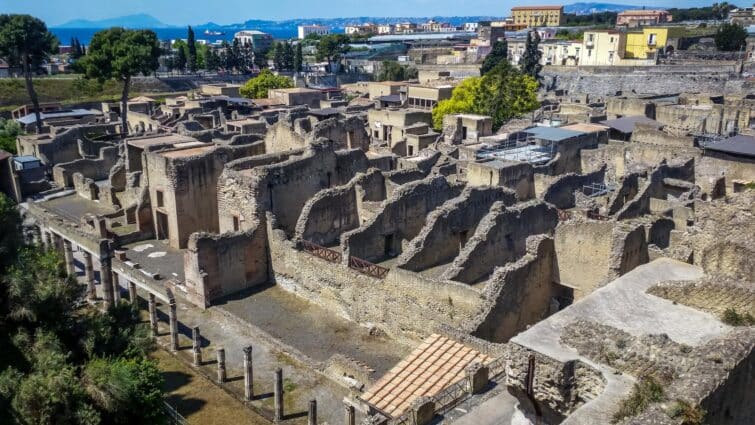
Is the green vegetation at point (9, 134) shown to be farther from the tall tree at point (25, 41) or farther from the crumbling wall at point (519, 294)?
the crumbling wall at point (519, 294)

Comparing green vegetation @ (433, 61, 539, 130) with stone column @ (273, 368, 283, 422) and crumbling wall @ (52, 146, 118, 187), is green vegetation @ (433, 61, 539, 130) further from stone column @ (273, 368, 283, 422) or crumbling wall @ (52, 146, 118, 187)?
stone column @ (273, 368, 283, 422)

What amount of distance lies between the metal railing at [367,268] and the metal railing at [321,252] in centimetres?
74

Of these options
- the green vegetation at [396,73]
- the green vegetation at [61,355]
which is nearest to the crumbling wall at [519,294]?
the green vegetation at [61,355]

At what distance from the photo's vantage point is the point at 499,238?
23328 mm

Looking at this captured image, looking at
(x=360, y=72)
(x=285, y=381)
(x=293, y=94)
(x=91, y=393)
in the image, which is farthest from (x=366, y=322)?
(x=360, y=72)

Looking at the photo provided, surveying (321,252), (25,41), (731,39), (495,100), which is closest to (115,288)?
(321,252)

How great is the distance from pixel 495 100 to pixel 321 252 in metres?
36.1

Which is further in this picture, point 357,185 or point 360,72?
point 360,72

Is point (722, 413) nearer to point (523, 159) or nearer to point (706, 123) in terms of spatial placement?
point (523, 159)

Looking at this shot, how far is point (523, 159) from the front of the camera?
36.7 metres

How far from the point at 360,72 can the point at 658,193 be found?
98816 mm

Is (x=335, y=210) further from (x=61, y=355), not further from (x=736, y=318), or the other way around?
(x=736, y=318)

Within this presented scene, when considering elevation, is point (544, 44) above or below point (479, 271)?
above

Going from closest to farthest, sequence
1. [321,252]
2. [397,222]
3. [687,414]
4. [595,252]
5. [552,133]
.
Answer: [687,414] < [595,252] < [321,252] < [397,222] < [552,133]
